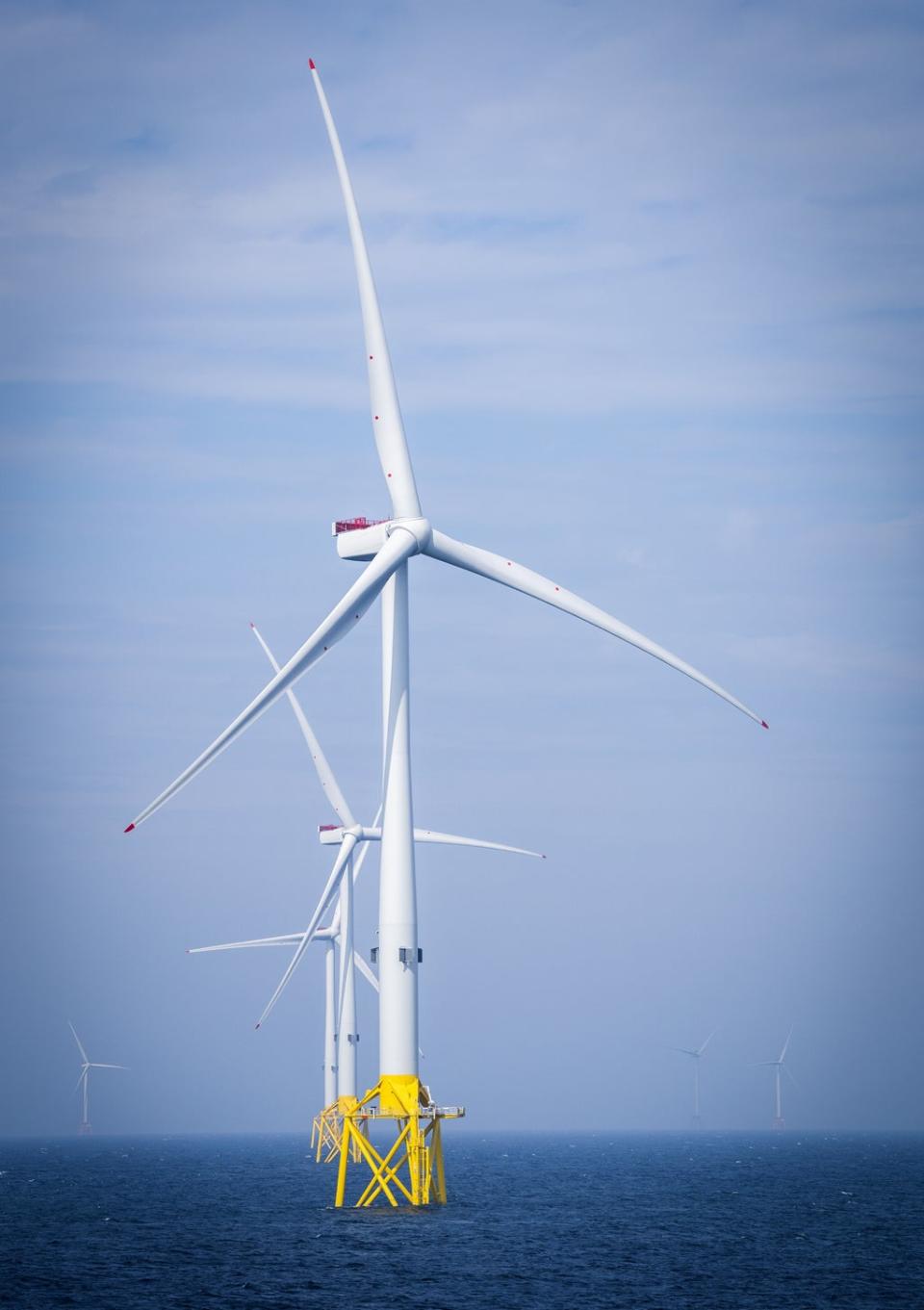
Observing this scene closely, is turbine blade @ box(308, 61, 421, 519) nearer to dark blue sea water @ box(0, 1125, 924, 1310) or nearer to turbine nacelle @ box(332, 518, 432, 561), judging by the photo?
turbine nacelle @ box(332, 518, 432, 561)

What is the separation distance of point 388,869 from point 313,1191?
66.9 m

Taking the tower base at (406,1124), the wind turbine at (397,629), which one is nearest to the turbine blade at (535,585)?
the wind turbine at (397,629)

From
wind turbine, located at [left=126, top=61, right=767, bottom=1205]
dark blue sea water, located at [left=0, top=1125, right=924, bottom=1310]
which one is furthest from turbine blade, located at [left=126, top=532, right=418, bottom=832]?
dark blue sea water, located at [left=0, top=1125, right=924, bottom=1310]

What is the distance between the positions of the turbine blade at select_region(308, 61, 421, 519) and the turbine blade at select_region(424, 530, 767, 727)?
9.96 feet

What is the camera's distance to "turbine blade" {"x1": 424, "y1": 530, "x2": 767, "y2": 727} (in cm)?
8494

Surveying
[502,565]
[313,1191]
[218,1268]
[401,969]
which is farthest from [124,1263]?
[313,1191]

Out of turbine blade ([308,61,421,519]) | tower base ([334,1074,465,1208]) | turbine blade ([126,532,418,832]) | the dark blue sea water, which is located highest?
turbine blade ([308,61,421,519])

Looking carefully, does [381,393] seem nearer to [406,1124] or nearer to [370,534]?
[370,534]

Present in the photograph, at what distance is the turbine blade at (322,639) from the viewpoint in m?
71.6

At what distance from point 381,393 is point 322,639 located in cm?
1806

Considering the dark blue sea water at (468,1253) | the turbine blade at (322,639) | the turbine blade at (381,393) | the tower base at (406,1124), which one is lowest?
the dark blue sea water at (468,1253)

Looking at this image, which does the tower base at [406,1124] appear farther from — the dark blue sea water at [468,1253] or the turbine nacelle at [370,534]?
the turbine nacelle at [370,534]

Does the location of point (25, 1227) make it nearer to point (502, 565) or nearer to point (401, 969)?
point (401, 969)

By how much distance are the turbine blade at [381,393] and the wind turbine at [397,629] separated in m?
0.06
